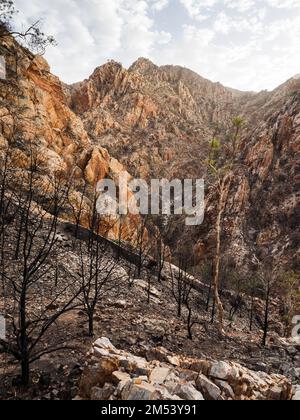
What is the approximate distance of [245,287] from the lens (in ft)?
127

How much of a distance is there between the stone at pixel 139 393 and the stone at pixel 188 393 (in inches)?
19.7

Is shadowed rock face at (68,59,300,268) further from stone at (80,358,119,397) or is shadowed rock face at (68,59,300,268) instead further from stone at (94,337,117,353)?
stone at (80,358,119,397)

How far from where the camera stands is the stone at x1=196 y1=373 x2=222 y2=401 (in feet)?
17.6

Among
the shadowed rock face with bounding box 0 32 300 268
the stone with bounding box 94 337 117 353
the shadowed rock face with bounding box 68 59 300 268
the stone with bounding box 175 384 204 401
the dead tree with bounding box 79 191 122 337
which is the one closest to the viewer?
the stone with bounding box 175 384 204 401

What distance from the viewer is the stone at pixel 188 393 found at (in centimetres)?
505

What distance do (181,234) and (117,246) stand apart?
3509 cm

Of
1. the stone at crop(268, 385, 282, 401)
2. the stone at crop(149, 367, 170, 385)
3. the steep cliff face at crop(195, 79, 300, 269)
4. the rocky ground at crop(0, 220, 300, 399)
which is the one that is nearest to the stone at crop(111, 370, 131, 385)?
the stone at crop(149, 367, 170, 385)

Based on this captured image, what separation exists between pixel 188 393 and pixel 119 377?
1.27 meters

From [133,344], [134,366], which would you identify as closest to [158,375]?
[134,366]

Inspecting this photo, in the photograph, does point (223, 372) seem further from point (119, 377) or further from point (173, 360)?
point (119, 377)

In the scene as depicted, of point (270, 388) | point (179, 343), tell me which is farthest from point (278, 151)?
point (270, 388)

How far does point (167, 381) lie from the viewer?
5.46 meters

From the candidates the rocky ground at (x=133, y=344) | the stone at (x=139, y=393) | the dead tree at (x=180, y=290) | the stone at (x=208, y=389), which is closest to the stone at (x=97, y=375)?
the rocky ground at (x=133, y=344)
